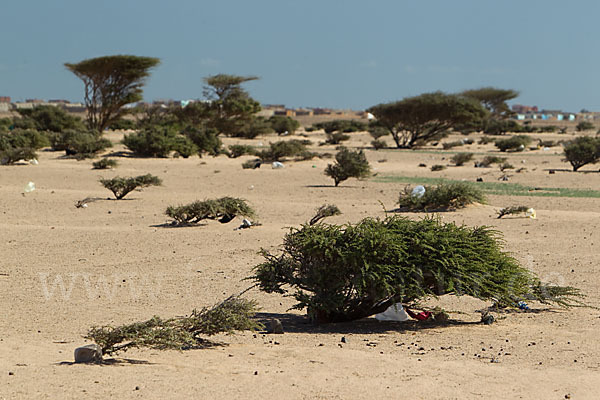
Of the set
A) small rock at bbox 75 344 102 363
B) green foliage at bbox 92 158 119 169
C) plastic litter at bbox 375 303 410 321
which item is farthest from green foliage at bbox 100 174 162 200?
small rock at bbox 75 344 102 363

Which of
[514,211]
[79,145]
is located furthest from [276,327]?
[79,145]

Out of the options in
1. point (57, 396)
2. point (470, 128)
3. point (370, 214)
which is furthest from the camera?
point (470, 128)

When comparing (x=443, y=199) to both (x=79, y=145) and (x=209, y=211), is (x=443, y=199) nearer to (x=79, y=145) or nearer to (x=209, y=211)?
(x=209, y=211)

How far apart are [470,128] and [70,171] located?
5022cm

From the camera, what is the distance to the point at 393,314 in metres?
8.53

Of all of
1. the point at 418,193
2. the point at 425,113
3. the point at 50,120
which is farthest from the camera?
the point at 50,120

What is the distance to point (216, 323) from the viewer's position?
283 inches

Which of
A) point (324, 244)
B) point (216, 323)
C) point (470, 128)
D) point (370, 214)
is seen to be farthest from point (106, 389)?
point (470, 128)

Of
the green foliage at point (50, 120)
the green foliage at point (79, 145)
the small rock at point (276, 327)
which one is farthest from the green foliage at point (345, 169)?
the green foliage at point (50, 120)

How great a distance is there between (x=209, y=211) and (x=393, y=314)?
770 cm

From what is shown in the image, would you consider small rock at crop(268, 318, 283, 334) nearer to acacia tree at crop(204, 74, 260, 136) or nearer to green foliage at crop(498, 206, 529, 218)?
green foliage at crop(498, 206, 529, 218)

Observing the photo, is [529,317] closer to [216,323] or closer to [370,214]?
[216,323]

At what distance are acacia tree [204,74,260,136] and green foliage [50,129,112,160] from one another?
21859mm

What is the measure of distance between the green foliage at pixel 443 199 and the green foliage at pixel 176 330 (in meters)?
10.8
